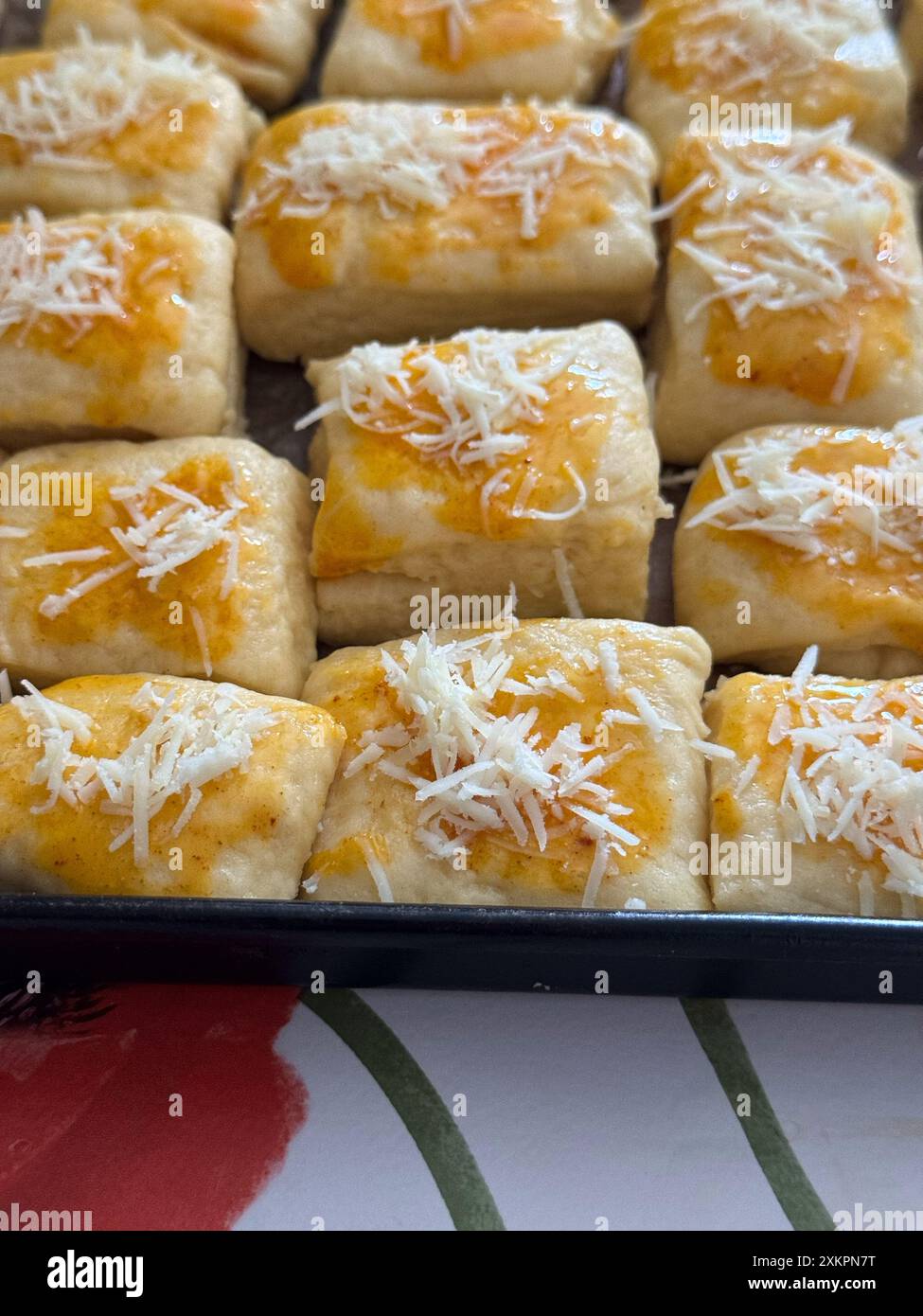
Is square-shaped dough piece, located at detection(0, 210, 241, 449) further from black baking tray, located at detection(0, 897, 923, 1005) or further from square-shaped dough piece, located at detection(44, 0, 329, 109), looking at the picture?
black baking tray, located at detection(0, 897, 923, 1005)

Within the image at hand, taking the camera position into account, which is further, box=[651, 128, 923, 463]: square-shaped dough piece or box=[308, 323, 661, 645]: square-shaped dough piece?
box=[651, 128, 923, 463]: square-shaped dough piece

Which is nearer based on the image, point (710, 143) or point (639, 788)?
point (639, 788)

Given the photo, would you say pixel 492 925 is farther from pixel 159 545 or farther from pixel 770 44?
pixel 770 44

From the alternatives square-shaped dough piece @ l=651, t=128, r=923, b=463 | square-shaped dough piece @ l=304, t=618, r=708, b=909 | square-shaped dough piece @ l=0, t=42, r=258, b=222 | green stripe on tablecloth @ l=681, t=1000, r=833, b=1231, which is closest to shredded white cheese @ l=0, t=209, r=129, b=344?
square-shaped dough piece @ l=0, t=42, r=258, b=222

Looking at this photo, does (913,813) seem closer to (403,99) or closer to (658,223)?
(658,223)
